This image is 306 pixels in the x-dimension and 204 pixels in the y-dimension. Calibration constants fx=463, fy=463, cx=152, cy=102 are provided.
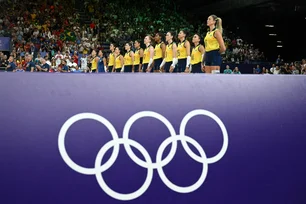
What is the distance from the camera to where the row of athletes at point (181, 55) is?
960 centimetres

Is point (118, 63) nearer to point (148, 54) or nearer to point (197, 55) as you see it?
point (148, 54)

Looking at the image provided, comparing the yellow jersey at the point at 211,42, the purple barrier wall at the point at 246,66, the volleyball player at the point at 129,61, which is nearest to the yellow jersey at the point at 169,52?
the volleyball player at the point at 129,61

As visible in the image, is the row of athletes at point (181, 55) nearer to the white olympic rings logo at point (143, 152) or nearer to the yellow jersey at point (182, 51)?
the yellow jersey at point (182, 51)

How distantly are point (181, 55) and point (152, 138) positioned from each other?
9.12 meters

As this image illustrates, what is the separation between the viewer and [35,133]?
3.11m

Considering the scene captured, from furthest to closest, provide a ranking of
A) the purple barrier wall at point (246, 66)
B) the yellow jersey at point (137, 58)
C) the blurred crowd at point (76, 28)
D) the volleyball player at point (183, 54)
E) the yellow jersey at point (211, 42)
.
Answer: the purple barrier wall at point (246, 66)
the blurred crowd at point (76, 28)
the yellow jersey at point (137, 58)
the volleyball player at point (183, 54)
the yellow jersey at point (211, 42)

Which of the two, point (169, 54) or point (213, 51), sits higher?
point (213, 51)

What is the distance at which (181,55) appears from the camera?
12.3m

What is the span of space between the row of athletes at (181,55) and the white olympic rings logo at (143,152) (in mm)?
6054

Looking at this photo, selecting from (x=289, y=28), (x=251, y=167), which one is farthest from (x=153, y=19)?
(x=251, y=167)

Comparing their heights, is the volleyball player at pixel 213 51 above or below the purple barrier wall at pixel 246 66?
above

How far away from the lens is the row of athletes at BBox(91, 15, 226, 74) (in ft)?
31.5

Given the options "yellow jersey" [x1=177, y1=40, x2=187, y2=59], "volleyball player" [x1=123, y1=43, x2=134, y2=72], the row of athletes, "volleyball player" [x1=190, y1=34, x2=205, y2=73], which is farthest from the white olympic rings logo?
"volleyball player" [x1=123, y1=43, x2=134, y2=72]

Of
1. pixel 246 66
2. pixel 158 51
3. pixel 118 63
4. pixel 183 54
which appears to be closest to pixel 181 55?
pixel 183 54
